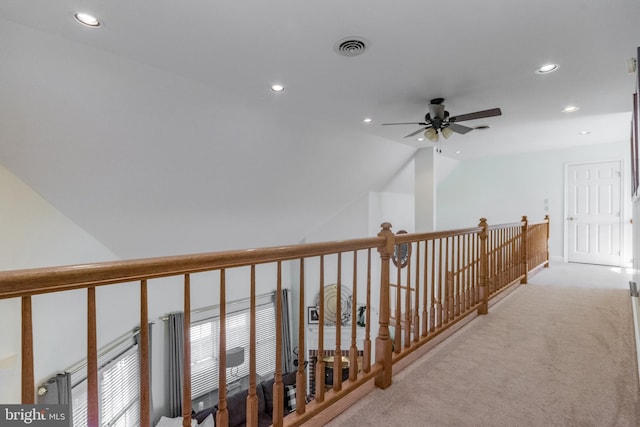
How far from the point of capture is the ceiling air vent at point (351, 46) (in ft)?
7.37

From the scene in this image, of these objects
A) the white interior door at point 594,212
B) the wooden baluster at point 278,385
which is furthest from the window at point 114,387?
the white interior door at point 594,212

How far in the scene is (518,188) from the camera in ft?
22.3

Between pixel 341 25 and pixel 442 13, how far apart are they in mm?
640

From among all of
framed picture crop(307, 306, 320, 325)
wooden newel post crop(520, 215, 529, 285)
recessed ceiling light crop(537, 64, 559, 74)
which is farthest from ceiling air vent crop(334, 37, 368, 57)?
framed picture crop(307, 306, 320, 325)

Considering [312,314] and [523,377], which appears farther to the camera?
[312,314]

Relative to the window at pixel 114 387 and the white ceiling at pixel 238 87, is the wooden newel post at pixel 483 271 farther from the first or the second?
the window at pixel 114 387

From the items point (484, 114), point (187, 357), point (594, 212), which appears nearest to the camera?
point (187, 357)

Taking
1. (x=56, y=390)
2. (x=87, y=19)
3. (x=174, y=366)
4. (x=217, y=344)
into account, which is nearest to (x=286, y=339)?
(x=217, y=344)

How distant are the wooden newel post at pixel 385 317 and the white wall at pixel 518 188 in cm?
614

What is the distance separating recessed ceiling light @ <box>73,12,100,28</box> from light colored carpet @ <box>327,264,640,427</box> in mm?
2667

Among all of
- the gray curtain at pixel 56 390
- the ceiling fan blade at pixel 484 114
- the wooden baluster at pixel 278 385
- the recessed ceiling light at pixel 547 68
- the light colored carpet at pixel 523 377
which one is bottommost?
the gray curtain at pixel 56 390

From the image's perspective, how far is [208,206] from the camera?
173 inches

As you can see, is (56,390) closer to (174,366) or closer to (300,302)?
(174,366)

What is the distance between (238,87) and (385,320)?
2.48m
